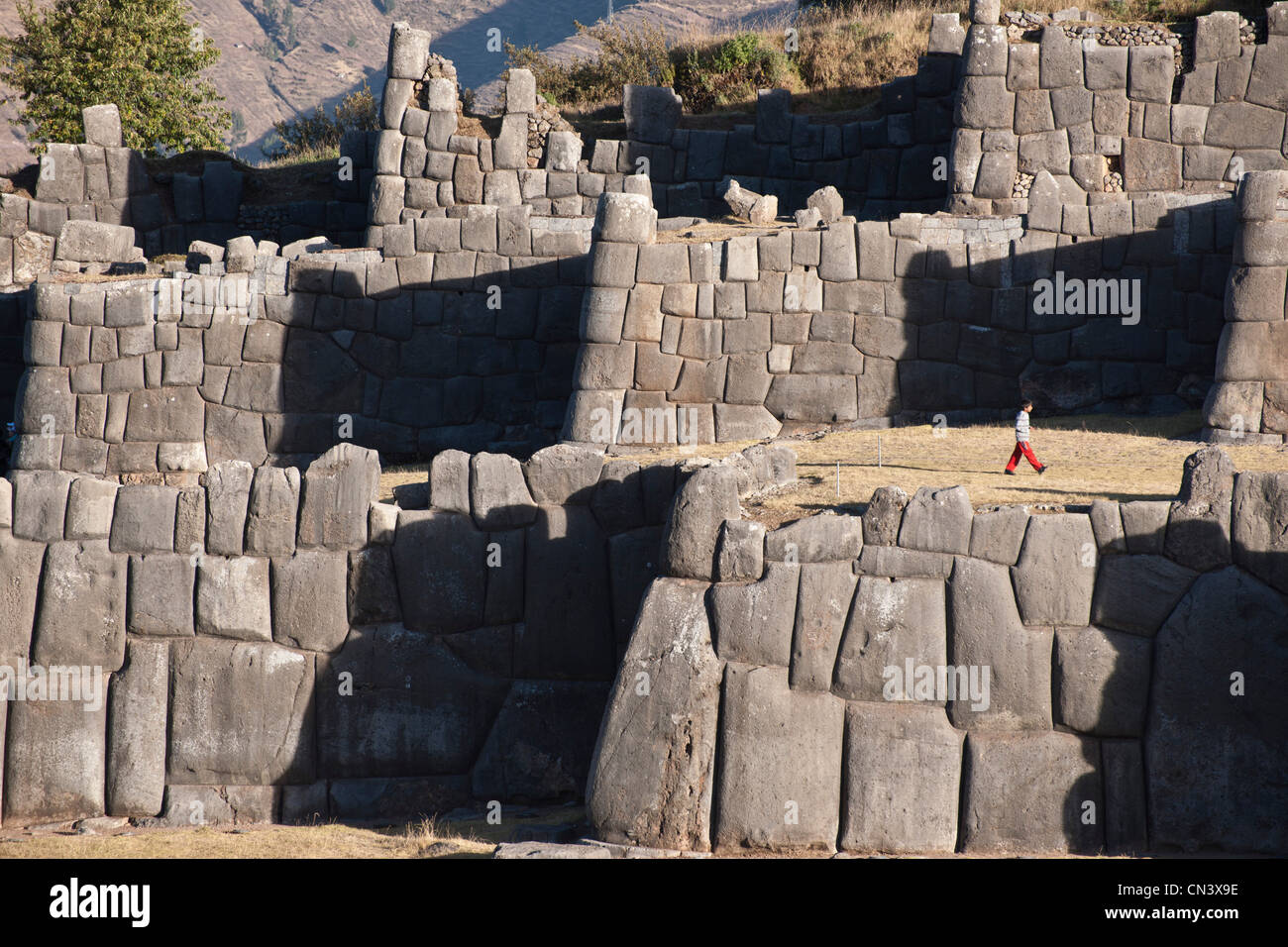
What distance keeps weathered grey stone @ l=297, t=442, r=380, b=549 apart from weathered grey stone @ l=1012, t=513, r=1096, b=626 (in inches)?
195

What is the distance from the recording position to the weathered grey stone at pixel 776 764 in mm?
→ 8500

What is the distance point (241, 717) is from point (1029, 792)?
5794mm

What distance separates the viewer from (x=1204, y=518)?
860 cm

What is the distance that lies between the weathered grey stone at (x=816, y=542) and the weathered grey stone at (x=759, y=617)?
8 cm

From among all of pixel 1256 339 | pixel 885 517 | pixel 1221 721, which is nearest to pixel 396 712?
pixel 885 517

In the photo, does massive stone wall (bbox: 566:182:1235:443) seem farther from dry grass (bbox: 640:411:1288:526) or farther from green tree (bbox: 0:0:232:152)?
green tree (bbox: 0:0:232:152)

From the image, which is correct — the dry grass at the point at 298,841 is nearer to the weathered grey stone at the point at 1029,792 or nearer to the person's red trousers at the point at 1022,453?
the weathered grey stone at the point at 1029,792

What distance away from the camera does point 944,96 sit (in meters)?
23.4

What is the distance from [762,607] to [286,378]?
10.7m

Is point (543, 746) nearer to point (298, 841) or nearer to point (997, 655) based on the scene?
point (298, 841)

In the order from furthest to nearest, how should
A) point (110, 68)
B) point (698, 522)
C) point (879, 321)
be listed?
point (110, 68) → point (879, 321) → point (698, 522)

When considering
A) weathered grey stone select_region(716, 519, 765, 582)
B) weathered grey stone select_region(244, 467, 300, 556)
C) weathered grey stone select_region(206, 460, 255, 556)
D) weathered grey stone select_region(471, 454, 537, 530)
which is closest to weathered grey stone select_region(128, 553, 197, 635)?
weathered grey stone select_region(206, 460, 255, 556)

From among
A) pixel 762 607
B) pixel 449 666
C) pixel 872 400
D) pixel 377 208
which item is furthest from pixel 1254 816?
pixel 377 208

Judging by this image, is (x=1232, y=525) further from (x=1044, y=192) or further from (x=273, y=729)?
(x=1044, y=192)
